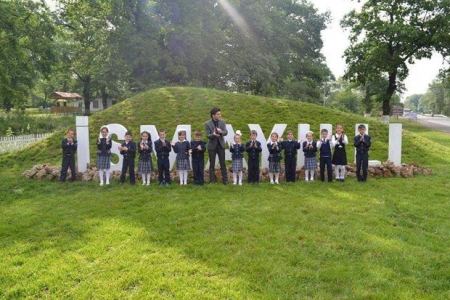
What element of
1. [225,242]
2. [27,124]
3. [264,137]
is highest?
[27,124]

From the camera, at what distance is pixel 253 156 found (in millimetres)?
8055

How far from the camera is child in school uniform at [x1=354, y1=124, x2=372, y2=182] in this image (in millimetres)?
8133

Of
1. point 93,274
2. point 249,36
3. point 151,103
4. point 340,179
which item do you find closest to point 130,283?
point 93,274

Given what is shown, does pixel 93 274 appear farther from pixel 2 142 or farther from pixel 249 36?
pixel 249 36

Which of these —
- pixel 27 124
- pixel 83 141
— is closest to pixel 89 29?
pixel 27 124

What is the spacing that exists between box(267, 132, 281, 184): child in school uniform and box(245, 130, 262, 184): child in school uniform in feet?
0.93

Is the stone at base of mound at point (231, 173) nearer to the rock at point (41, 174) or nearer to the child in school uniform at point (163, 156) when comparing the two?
the rock at point (41, 174)

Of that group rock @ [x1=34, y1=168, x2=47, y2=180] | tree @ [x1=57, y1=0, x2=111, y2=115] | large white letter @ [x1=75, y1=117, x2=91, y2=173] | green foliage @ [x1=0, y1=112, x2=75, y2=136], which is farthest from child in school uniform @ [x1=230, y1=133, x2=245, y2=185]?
tree @ [x1=57, y1=0, x2=111, y2=115]

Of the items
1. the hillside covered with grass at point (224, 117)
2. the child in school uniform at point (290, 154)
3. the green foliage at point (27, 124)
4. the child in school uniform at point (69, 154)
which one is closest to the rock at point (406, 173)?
the hillside covered with grass at point (224, 117)

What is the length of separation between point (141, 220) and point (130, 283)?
6.25 feet

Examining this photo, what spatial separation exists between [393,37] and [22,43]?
22504mm

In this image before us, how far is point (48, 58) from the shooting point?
15523 millimetres

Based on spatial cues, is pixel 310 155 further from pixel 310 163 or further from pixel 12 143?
pixel 12 143

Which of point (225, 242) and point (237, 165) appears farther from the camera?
point (237, 165)
